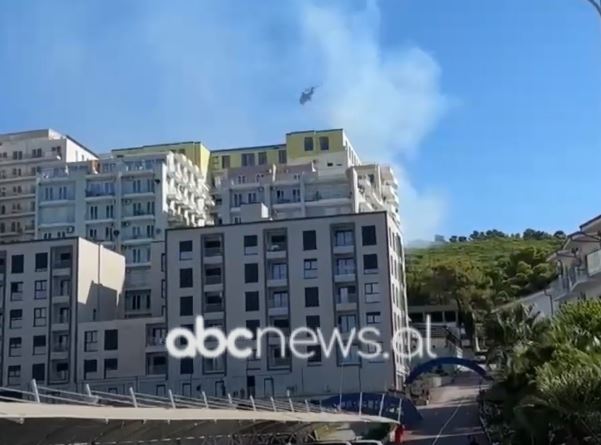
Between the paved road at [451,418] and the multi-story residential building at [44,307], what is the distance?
30.8 metres

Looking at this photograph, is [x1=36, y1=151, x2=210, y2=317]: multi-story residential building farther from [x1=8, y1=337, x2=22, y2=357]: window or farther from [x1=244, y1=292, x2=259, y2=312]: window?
[x1=244, y1=292, x2=259, y2=312]: window

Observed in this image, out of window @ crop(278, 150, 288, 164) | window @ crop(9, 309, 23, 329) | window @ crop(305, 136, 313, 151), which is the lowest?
window @ crop(9, 309, 23, 329)

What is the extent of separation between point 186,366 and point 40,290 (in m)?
15.4

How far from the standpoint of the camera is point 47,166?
114 meters

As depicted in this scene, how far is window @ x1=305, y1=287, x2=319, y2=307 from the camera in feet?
245

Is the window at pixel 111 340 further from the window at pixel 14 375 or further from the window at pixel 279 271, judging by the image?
the window at pixel 279 271

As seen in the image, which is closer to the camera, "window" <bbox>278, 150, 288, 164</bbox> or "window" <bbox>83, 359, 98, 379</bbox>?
"window" <bbox>83, 359, 98, 379</bbox>

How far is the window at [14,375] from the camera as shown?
7675 centimetres

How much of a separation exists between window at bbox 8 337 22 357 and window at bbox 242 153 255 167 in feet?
189

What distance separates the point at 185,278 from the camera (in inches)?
3031

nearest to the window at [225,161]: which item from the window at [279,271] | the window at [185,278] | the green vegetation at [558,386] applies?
the window at [185,278]

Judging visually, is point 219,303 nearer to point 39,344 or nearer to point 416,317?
point 39,344

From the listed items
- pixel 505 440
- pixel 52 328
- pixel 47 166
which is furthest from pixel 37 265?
pixel 505 440

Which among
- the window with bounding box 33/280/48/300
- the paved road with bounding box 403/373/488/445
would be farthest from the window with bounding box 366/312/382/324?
the window with bounding box 33/280/48/300
